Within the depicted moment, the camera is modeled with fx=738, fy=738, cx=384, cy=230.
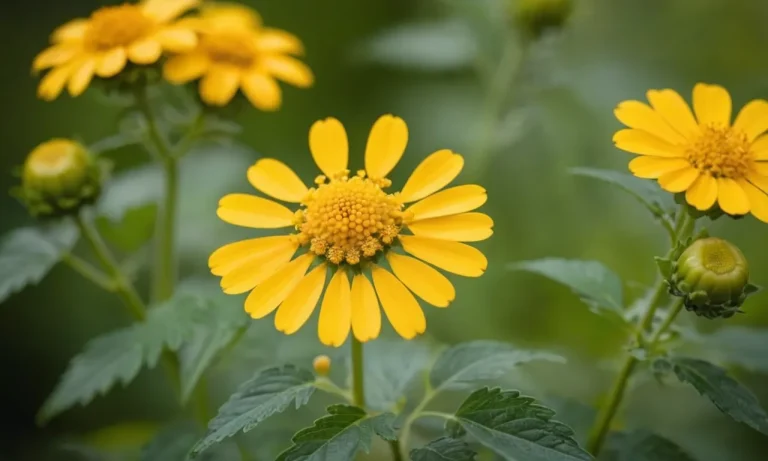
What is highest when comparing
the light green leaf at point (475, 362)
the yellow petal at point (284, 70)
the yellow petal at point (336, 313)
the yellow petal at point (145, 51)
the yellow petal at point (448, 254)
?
the yellow petal at point (284, 70)

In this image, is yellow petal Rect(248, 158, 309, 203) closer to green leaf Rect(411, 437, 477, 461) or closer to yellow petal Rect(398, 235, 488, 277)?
yellow petal Rect(398, 235, 488, 277)

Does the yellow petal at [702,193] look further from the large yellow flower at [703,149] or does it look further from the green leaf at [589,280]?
the green leaf at [589,280]

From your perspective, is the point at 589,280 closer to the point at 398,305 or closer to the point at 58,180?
the point at 398,305

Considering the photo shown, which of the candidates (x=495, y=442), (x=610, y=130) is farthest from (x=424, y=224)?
(x=610, y=130)

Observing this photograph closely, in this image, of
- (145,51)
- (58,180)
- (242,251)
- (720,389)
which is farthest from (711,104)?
(58,180)

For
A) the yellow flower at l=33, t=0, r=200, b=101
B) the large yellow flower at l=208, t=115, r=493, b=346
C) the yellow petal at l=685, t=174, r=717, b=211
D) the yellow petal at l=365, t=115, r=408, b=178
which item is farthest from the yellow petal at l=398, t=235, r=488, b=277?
the yellow flower at l=33, t=0, r=200, b=101

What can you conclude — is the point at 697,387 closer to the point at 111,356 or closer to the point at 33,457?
the point at 111,356

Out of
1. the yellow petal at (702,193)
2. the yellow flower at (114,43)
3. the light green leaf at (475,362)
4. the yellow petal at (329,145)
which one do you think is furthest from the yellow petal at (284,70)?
the yellow petal at (702,193)
